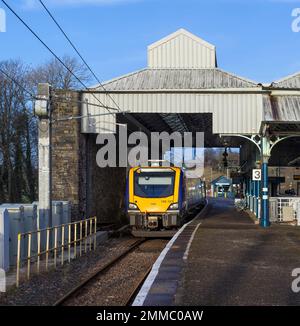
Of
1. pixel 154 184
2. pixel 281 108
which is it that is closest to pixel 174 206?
pixel 154 184

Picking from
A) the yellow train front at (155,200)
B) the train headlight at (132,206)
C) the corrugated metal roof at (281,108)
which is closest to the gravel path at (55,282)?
the yellow train front at (155,200)

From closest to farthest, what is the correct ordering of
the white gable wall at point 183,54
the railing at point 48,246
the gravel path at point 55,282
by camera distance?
the gravel path at point 55,282, the railing at point 48,246, the white gable wall at point 183,54

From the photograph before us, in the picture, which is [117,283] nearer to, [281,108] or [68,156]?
[68,156]

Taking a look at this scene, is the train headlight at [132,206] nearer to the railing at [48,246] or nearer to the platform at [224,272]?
the railing at [48,246]

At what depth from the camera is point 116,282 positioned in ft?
41.1

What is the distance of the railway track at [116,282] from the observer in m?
10.2

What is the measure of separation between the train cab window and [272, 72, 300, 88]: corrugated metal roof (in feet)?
26.5

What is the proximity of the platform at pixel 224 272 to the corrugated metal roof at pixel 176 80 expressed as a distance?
11.0 meters

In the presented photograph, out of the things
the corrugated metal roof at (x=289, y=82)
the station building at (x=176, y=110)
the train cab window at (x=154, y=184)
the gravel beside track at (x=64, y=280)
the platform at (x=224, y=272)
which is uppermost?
the corrugated metal roof at (x=289, y=82)

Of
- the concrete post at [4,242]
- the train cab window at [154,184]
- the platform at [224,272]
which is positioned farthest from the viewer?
the train cab window at [154,184]

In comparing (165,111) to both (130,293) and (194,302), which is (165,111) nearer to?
(130,293)

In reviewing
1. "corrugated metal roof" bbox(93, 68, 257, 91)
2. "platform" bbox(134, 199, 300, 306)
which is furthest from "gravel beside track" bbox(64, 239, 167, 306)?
"corrugated metal roof" bbox(93, 68, 257, 91)
